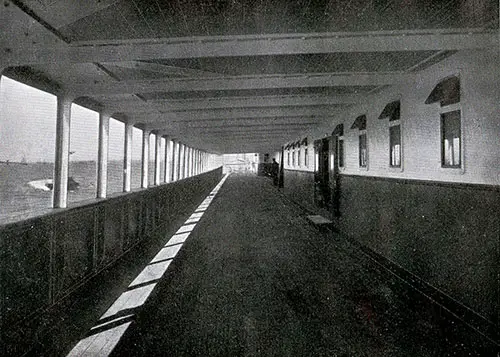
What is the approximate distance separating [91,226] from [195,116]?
5107mm

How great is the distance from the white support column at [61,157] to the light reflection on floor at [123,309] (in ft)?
5.20

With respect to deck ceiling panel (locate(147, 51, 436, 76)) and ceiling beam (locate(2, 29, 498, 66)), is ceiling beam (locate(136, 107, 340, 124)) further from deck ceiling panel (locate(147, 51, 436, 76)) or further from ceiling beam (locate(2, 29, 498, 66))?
ceiling beam (locate(2, 29, 498, 66))

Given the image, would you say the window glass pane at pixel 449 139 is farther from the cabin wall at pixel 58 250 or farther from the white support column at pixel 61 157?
the white support column at pixel 61 157

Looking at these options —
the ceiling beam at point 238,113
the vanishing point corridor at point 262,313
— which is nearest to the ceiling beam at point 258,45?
the vanishing point corridor at point 262,313

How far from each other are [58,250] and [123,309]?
914 mm

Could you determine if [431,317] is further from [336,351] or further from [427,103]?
[427,103]

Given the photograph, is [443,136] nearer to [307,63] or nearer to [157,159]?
[307,63]

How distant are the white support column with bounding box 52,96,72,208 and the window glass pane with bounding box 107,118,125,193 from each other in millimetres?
1780

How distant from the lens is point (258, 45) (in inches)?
149

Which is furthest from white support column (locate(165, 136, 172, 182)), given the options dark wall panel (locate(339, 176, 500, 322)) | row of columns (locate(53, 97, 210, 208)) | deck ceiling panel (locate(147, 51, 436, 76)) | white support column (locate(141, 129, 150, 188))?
dark wall panel (locate(339, 176, 500, 322))

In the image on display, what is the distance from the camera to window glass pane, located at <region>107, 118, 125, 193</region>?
7.06 metres

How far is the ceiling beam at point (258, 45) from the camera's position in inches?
142

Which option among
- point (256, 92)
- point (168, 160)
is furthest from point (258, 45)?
point (168, 160)

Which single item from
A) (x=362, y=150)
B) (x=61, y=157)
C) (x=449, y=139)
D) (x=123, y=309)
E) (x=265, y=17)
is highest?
(x=265, y=17)
